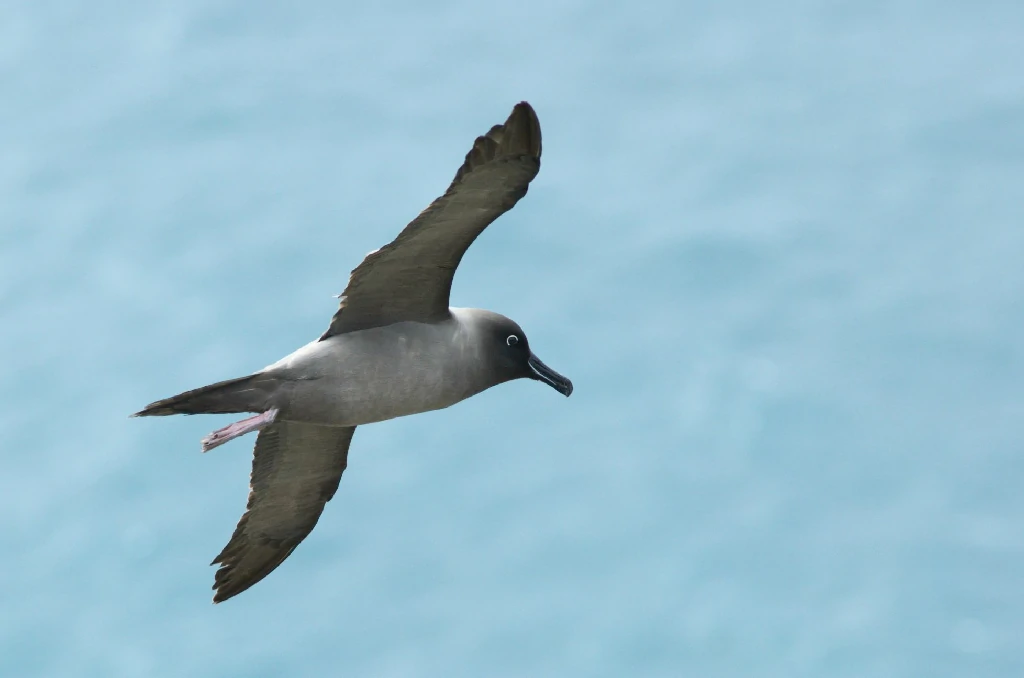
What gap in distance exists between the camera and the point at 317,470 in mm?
14734

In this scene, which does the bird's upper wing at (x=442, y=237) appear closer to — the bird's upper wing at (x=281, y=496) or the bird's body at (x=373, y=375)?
the bird's body at (x=373, y=375)

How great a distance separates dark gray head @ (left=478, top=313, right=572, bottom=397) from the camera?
1363cm

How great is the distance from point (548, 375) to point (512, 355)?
437mm

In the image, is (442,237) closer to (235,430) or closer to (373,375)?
(373,375)

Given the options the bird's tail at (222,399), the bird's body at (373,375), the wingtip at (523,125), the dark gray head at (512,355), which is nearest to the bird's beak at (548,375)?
the dark gray head at (512,355)

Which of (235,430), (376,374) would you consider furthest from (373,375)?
(235,430)

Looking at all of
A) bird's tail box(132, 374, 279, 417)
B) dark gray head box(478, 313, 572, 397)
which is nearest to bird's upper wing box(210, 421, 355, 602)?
bird's tail box(132, 374, 279, 417)

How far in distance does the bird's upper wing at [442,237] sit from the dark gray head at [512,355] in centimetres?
53

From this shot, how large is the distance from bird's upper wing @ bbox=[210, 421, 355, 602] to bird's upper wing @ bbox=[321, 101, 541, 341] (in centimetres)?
168

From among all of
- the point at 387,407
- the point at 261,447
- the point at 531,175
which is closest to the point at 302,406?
the point at 387,407

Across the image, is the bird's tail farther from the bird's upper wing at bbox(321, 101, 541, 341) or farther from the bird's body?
the bird's upper wing at bbox(321, 101, 541, 341)

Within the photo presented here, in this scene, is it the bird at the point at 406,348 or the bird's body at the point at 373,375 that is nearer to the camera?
the bird at the point at 406,348

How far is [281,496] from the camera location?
14.7 m

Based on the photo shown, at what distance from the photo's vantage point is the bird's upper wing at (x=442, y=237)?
38.7ft
